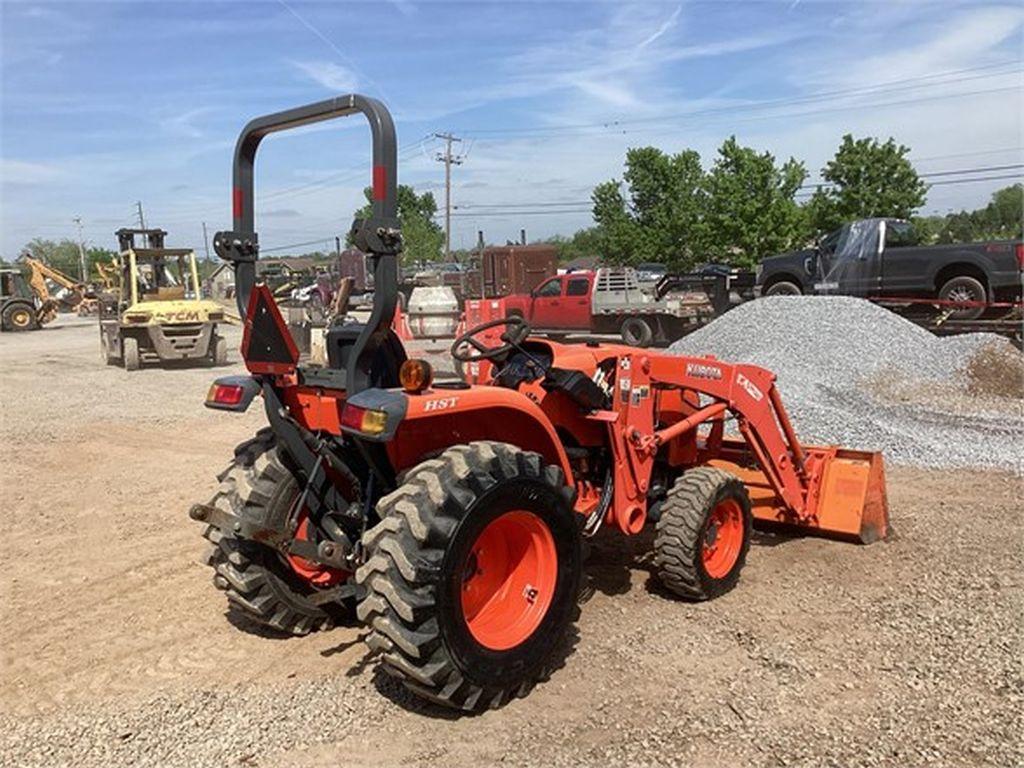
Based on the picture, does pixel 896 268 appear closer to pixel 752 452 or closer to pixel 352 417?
pixel 752 452

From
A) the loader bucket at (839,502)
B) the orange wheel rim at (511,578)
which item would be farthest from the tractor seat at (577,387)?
the loader bucket at (839,502)


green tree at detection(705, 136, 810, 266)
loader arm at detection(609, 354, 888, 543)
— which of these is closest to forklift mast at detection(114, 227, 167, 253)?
loader arm at detection(609, 354, 888, 543)

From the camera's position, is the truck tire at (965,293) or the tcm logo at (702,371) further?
the truck tire at (965,293)

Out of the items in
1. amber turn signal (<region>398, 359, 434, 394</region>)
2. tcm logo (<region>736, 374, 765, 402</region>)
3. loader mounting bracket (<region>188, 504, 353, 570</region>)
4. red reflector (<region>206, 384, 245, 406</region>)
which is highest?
amber turn signal (<region>398, 359, 434, 394</region>)

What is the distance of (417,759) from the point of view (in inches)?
129

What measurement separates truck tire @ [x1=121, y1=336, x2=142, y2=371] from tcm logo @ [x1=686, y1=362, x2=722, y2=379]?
15.0 m

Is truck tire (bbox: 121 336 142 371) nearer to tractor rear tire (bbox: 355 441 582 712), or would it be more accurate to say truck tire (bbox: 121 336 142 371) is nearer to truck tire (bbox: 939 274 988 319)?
tractor rear tire (bbox: 355 441 582 712)

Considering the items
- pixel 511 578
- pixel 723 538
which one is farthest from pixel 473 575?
pixel 723 538

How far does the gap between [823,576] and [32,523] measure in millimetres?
5819

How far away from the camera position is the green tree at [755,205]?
4238 centimetres

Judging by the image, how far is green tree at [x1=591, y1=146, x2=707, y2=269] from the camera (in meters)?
50.3

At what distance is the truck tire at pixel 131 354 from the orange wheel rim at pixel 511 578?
1545 centimetres

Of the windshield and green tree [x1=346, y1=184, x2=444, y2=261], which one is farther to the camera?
green tree [x1=346, y1=184, x2=444, y2=261]

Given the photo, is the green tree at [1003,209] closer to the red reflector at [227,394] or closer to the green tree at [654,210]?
the green tree at [654,210]
